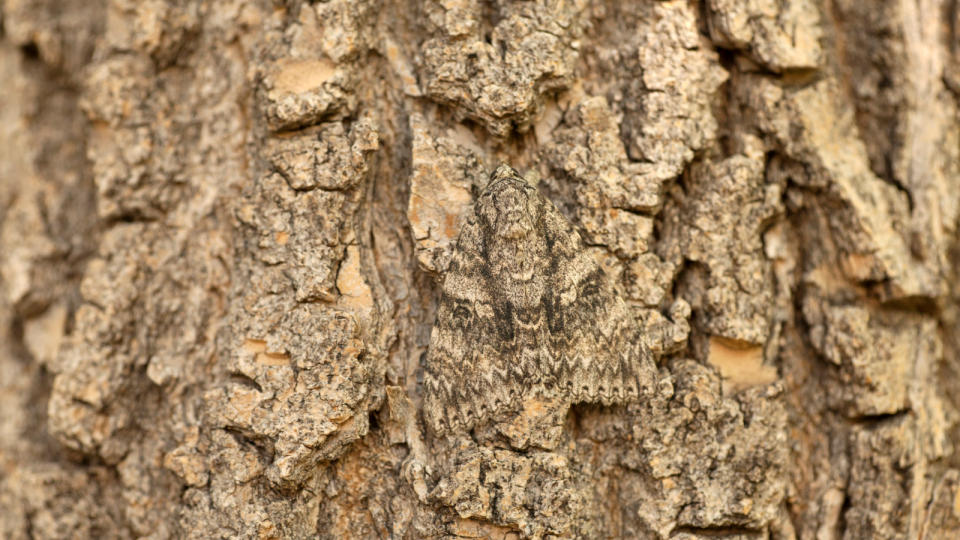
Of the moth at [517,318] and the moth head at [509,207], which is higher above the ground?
the moth head at [509,207]

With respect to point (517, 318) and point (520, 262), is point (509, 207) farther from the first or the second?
point (517, 318)

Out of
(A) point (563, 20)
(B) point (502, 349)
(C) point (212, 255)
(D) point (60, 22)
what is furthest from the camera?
(D) point (60, 22)

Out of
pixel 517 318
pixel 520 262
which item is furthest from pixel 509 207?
pixel 517 318

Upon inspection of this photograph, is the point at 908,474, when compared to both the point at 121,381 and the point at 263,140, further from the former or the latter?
the point at 121,381

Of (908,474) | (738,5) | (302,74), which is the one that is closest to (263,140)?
(302,74)

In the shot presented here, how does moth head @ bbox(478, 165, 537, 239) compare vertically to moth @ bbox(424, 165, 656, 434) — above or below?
above
